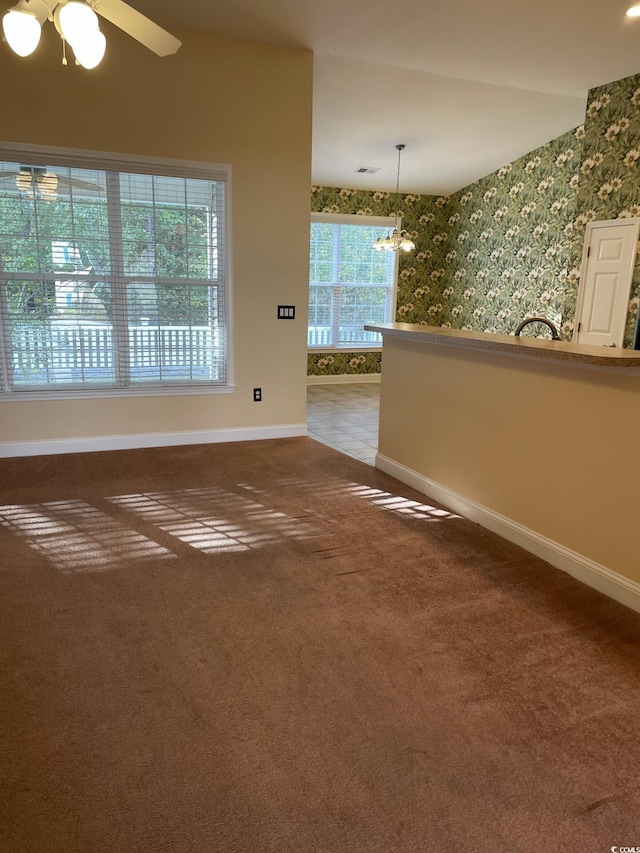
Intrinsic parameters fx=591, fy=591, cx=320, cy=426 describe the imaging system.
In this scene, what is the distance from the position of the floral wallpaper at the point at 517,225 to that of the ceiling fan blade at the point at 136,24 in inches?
168

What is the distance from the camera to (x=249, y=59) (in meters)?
4.38

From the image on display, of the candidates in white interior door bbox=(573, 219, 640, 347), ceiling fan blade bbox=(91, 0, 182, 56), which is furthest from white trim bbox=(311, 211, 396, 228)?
ceiling fan blade bbox=(91, 0, 182, 56)

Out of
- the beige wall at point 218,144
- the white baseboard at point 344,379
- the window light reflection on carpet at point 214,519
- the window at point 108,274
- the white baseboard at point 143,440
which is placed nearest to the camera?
the window light reflection on carpet at point 214,519

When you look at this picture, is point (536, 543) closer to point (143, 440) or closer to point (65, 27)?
point (65, 27)

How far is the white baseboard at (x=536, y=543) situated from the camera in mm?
2439

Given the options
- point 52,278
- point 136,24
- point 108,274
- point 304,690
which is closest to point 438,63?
point 108,274

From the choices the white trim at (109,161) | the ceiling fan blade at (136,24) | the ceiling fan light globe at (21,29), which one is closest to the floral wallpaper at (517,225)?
the white trim at (109,161)

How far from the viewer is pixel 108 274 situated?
4352 mm

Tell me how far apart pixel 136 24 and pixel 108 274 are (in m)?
2.28

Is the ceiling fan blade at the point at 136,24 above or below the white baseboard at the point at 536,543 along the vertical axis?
above

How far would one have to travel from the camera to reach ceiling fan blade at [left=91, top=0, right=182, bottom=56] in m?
2.19

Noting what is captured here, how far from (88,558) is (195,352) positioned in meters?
2.32

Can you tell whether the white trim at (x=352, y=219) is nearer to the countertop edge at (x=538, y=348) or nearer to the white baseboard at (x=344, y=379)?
the white baseboard at (x=344, y=379)

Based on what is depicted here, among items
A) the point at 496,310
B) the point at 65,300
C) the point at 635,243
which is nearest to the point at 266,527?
the point at 65,300
